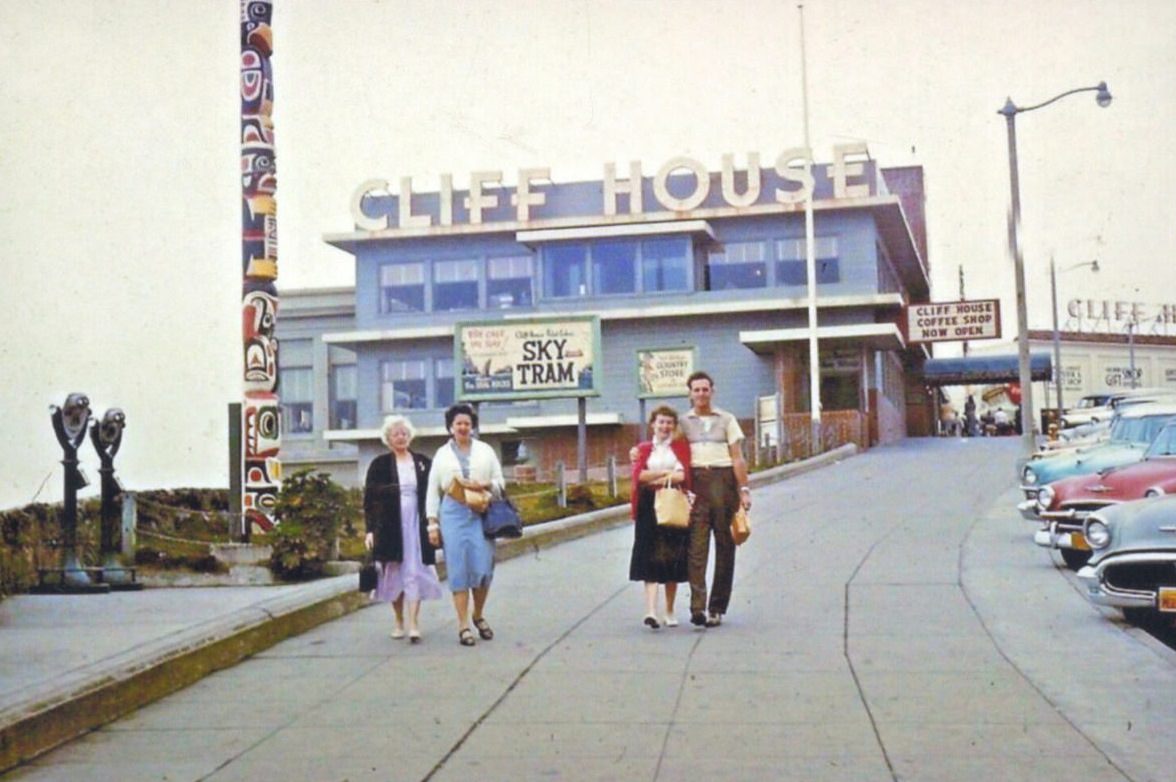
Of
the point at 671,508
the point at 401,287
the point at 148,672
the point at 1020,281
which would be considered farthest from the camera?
the point at 401,287

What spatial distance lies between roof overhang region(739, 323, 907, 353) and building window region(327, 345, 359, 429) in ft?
50.8

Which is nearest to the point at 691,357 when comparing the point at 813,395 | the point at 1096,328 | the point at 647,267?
the point at 813,395

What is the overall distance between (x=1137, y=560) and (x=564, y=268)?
4096 centimetres

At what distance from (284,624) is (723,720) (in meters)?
4.62

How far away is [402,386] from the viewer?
176 ft

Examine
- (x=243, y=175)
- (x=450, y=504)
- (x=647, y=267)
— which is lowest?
(x=450, y=504)

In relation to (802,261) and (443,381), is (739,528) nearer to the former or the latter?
(802,261)

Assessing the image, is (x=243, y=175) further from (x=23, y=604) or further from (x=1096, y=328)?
(x=1096, y=328)

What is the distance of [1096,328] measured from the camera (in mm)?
99188

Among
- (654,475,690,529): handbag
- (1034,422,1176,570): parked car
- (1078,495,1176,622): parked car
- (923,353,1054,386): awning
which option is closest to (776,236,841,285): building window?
(923,353,1054,386): awning

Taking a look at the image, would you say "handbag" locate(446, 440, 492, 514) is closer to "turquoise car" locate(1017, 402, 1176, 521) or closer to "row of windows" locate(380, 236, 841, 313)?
"turquoise car" locate(1017, 402, 1176, 521)

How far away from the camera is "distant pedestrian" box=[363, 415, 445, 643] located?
38.4 feet

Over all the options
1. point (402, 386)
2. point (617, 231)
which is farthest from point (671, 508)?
point (402, 386)

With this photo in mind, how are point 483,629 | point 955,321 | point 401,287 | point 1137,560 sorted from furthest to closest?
point 955,321 → point 401,287 → point 483,629 → point 1137,560
